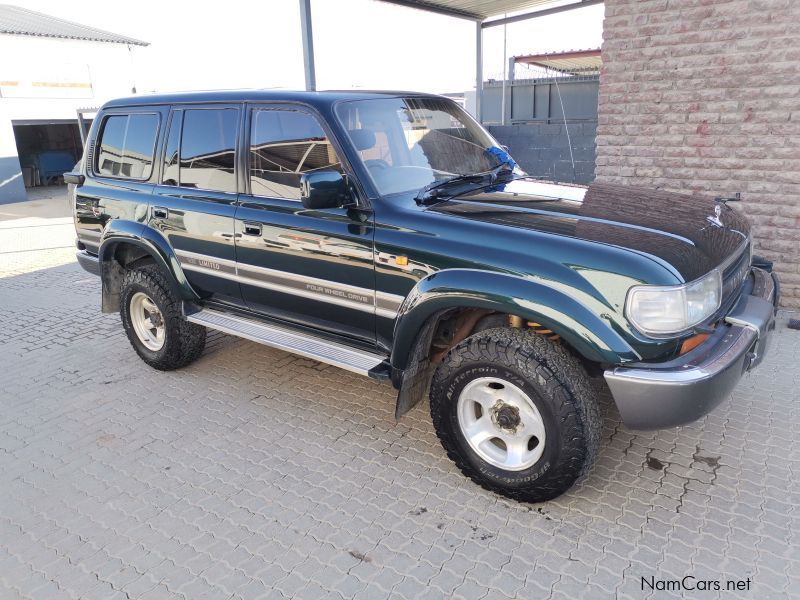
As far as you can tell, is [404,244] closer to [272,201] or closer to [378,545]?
[272,201]

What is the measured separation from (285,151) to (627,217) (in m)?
2.02

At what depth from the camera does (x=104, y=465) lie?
11.7 ft

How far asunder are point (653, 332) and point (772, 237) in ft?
12.2

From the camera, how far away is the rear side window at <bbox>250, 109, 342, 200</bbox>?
11.4ft

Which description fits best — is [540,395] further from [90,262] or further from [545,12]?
[545,12]

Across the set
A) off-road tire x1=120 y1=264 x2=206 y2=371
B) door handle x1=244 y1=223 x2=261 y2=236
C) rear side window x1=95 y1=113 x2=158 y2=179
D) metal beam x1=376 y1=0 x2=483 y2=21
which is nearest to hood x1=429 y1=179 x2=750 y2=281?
door handle x1=244 y1=223 x2=261 y2=236

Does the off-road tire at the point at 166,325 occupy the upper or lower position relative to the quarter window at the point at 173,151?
lower

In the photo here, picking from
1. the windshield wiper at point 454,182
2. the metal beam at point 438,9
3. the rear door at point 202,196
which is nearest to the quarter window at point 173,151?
the rear door at point 202,196

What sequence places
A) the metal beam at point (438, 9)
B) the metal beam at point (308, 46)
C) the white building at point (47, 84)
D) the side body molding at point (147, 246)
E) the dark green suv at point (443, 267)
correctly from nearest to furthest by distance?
the dark green suv at point (443, 267) → the side body molding at point (147, 246) → the metal beam at point (308, 46) → the metal beam at point (438, 9) → the white building at point (47, 84)

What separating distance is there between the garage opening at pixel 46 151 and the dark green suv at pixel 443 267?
70.2 ft

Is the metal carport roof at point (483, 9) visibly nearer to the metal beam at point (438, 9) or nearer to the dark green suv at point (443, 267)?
the metal beam at point (438, 9)

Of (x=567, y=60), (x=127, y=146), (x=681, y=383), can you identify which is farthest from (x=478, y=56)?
(x=681, y=383)

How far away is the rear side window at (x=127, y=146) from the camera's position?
4.44 meters

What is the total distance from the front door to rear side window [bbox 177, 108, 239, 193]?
18 centimetres
